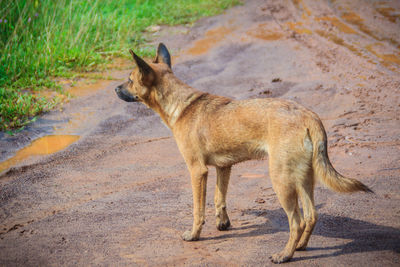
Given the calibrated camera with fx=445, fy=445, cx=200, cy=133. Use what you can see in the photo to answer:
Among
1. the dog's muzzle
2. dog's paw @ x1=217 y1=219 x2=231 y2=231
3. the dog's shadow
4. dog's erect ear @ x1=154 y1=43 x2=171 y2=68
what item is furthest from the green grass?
the dog's shadow

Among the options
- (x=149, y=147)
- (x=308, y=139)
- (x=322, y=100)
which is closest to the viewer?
(x=308, y=139)

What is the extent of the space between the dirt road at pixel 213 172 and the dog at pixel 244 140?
371mm

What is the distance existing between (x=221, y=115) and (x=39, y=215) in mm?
2439

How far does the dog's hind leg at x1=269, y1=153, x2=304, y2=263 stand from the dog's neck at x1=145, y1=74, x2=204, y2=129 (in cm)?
128

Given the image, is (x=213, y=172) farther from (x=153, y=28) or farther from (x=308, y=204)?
(x=153, y=28)

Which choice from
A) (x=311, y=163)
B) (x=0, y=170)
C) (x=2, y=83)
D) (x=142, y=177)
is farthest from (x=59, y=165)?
(x=311, y=163)

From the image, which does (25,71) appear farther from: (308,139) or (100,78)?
(308,139)

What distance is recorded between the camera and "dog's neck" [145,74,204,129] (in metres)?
4.75

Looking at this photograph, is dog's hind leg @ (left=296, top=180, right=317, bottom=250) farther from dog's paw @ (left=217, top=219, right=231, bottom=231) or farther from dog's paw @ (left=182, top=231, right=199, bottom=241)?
dog's paw @ (left=182, top=231, right=199, bottom=241)

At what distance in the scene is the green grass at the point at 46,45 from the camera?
317 inches

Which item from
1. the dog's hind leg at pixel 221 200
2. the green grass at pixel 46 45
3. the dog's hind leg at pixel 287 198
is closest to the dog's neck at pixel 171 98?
the dog's hind leg at pixel 221 200

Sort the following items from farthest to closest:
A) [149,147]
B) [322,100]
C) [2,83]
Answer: [2,83] → [322,100] → [149,147]

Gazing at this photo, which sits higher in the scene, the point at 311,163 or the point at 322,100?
the point at 311,163

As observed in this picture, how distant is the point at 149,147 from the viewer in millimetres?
6816
